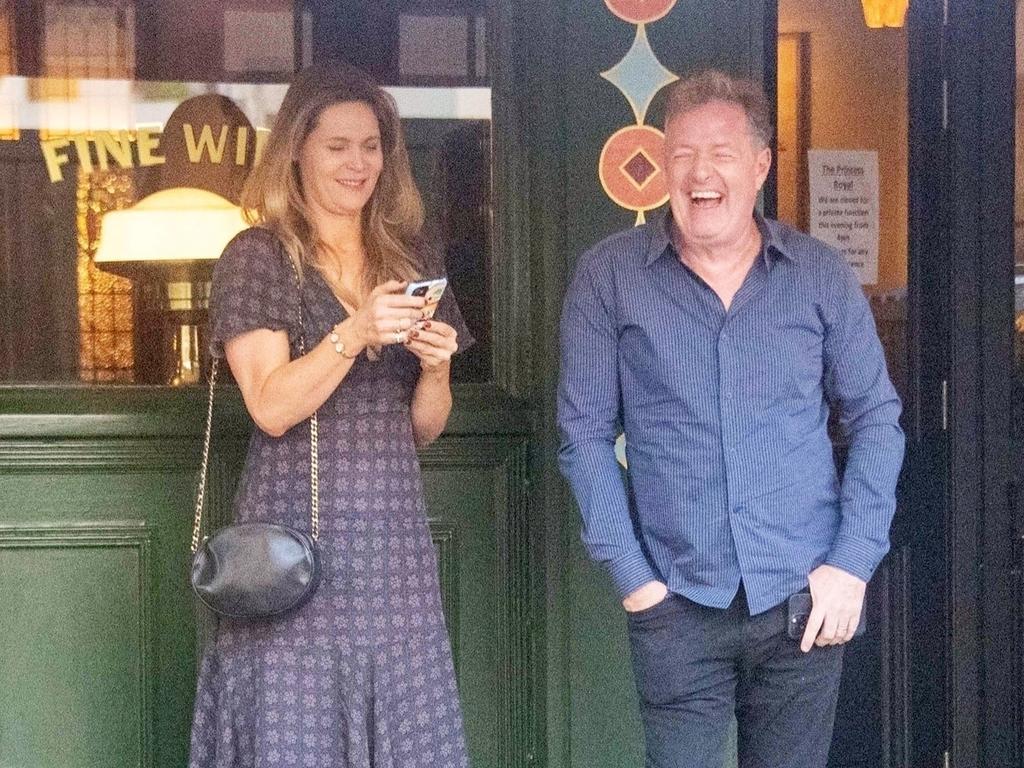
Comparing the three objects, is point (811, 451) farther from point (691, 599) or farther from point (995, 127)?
point (995, 127)

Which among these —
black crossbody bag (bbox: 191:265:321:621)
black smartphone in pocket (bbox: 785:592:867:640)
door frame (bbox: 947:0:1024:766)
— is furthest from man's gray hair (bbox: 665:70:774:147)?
door frame (bbox: 947:0:1024:766)

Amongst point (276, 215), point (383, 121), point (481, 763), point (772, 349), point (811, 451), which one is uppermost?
point (383, 121)

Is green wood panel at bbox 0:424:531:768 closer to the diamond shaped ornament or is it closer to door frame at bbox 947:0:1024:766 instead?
the diamond shaped ornament

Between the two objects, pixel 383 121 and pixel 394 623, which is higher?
pixel 383 121

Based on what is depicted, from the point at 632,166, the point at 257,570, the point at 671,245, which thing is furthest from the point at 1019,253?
the point at 257,570

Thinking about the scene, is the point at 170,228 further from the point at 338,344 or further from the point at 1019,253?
the point at 1019,253

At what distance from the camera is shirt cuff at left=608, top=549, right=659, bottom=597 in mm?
2904

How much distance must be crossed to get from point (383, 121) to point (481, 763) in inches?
67.0

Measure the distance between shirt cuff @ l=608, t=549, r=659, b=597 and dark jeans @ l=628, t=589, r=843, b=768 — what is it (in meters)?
0.06

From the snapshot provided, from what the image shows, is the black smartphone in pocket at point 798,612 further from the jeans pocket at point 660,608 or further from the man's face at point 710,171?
the man's face at point 710,171

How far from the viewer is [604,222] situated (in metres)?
3.86

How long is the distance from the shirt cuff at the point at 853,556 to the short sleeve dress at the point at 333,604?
83 cm

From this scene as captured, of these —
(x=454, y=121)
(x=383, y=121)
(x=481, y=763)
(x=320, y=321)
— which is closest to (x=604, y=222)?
(x=454, y=121)

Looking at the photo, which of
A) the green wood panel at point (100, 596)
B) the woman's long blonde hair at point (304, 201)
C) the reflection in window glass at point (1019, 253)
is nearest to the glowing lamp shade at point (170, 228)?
the green wood panel at point (100, 596)
